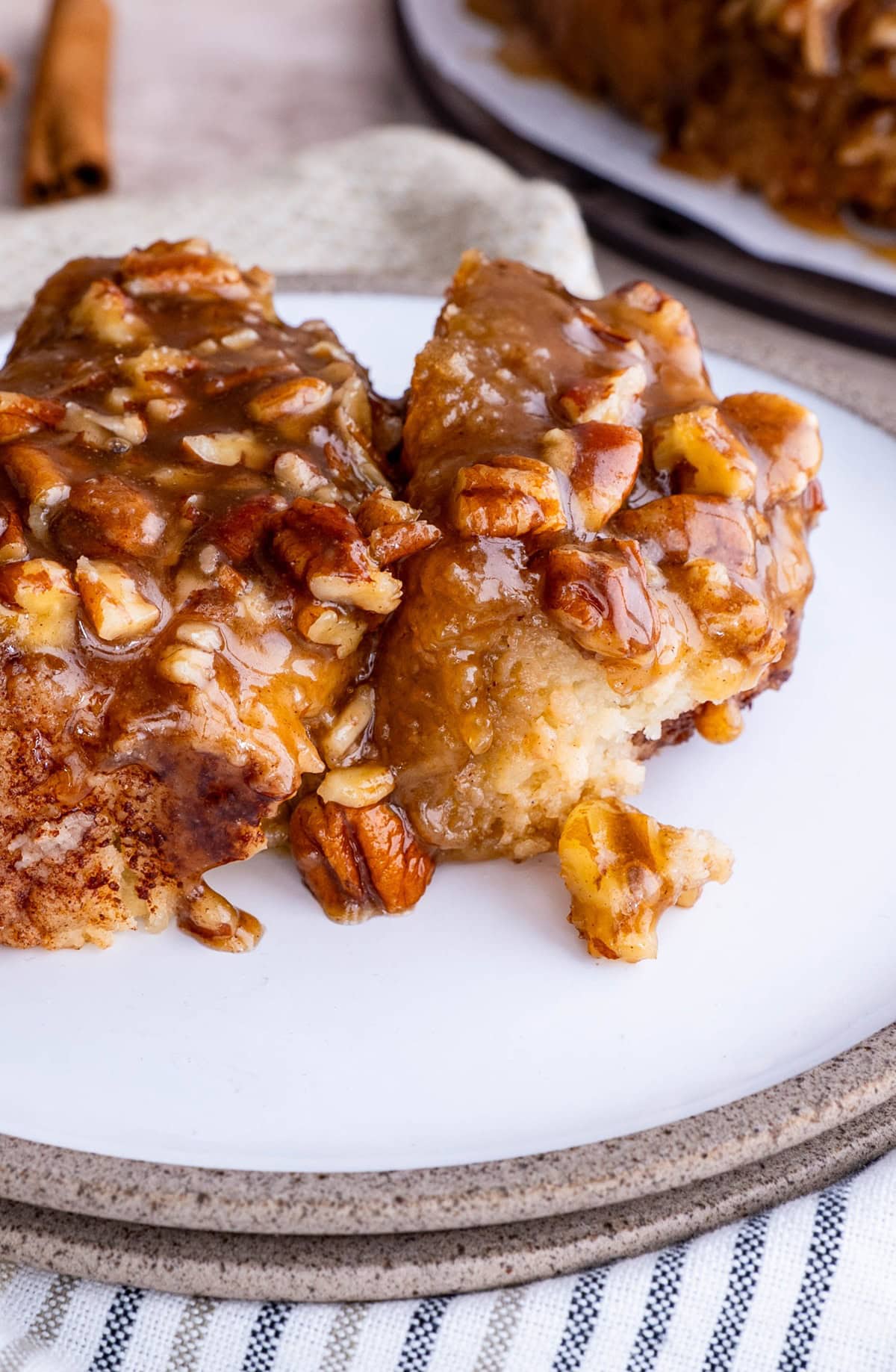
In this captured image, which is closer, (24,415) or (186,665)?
(186,665)

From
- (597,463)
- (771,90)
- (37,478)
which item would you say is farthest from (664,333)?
(771,90)

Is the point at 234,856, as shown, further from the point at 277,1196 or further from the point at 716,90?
the point at 716,90

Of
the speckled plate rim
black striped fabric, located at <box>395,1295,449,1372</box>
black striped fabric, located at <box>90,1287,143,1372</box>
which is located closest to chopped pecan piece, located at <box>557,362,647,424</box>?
the speckled plate rim

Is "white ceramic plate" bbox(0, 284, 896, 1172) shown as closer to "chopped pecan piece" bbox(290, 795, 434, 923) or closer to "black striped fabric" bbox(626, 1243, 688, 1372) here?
"chopped pecan piece" bbox(290, 795, 434, 923)

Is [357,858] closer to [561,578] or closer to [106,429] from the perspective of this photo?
[561,578]

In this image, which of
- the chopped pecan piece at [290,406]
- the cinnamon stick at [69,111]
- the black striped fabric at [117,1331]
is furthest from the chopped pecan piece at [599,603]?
the cinnamon stick at [69,111]

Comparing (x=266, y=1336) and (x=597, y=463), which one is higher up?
(x=597, y=463)

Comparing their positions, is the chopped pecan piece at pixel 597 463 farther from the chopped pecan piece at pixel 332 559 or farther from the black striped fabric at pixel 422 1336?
the black striped fabric at pixel 422 1336
